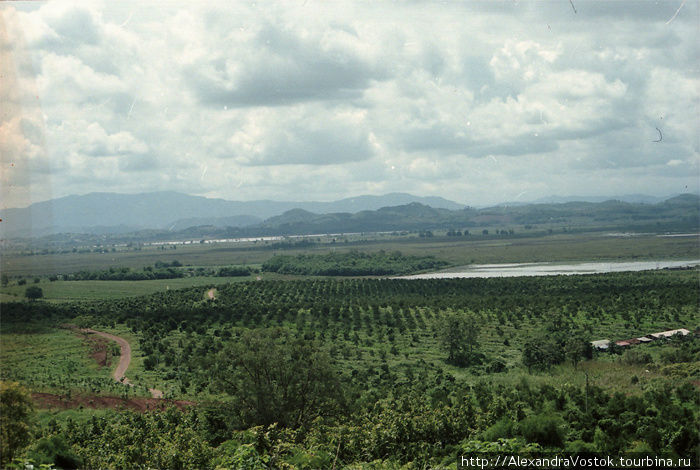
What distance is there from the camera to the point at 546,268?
131875mm

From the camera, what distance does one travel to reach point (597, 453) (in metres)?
16.9

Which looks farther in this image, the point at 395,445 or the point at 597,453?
the point at 395,445

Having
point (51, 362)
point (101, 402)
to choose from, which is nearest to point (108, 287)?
point (51, 362)

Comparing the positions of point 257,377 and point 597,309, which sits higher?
point 257,377

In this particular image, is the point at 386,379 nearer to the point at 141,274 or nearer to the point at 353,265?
the point at 353,265

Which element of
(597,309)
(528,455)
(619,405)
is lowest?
(597,309)

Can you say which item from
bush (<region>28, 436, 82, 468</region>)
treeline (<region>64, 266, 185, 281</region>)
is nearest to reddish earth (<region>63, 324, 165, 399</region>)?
bush (<region>28, 436, 82, 468</region>)

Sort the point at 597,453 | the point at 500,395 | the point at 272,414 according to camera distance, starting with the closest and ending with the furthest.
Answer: the point at 597,453 < the point at 272,414 < the point at 500,395

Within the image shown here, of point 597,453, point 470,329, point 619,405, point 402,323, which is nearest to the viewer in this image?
point 597,453

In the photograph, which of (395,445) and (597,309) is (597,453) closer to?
(395,445)

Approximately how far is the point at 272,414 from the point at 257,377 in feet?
6.35

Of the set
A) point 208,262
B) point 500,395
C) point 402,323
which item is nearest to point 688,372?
point 500,395

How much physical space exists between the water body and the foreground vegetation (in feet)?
101

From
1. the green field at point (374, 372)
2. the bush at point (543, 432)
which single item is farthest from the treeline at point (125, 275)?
the bush at point (543, 432)
